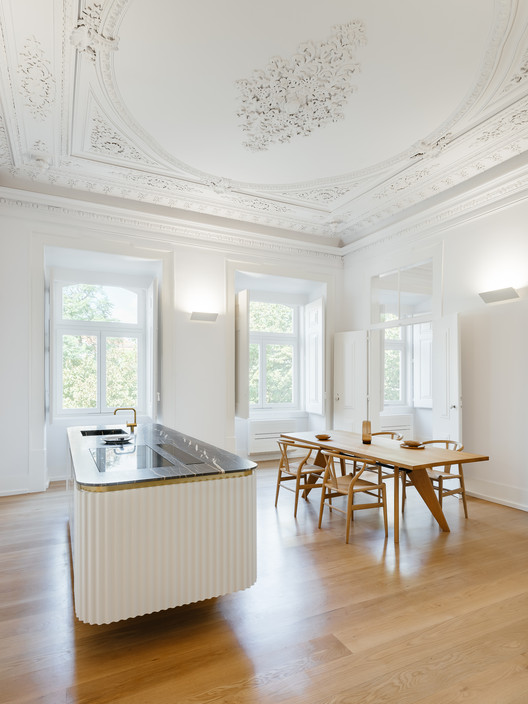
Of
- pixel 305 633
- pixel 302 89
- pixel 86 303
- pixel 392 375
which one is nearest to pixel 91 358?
pixel 86 303

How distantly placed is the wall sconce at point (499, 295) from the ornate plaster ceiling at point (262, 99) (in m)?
1.20

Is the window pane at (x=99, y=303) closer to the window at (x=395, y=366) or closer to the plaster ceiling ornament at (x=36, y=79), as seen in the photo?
the plaster ceiling ornament at (x=36, y=79)

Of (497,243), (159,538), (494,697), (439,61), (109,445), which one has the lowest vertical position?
(494,697)

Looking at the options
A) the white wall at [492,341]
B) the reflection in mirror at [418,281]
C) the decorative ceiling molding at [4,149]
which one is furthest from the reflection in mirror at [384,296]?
the decorative ceiling molding at [4,149]

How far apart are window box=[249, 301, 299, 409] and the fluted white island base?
5.10 m

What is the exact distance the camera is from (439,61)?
10.3 ft

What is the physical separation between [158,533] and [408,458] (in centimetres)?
222

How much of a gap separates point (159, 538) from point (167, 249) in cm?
453

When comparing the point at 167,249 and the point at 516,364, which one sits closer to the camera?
the point at 516,364

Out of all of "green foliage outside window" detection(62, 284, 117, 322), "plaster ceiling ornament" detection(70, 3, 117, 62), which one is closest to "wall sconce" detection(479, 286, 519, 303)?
"plaster ceiling ornament" detection(70, 3, 117, 62)

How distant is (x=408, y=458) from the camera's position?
364cm

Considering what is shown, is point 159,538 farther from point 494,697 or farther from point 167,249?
point 167,249

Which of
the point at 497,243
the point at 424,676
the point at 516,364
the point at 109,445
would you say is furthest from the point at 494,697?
the point at 497,243

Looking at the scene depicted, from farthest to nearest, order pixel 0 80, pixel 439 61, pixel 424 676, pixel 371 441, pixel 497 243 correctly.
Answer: pixel 497 243, pixel 371 441, pixel 0 80, pixel 439 61, pixel 424 676
